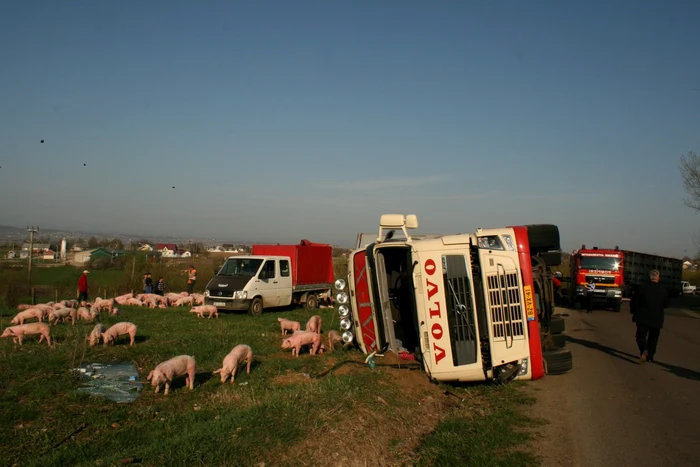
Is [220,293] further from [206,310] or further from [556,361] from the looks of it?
[556,361]

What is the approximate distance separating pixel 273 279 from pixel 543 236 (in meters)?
13.1

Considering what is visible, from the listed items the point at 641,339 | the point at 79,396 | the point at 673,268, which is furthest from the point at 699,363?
the point at 673,268

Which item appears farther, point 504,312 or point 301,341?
point 301,341

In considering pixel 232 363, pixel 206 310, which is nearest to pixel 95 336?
pixel 232 363

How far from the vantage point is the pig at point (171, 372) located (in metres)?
8.55

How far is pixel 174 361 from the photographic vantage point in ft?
29.1

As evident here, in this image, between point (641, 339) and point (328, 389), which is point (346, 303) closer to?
point (328, 389)

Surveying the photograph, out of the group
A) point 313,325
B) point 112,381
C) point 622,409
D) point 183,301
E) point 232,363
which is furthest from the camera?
point 183,301

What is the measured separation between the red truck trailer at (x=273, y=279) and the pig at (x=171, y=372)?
1091cm

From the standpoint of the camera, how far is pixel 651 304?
11281mm

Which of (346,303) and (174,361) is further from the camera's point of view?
(346,303)

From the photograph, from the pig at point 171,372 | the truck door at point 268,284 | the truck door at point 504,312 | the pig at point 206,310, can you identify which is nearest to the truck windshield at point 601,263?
the truck door at point 268,284

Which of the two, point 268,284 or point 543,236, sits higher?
point 543,236

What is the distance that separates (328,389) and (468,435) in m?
2.36
